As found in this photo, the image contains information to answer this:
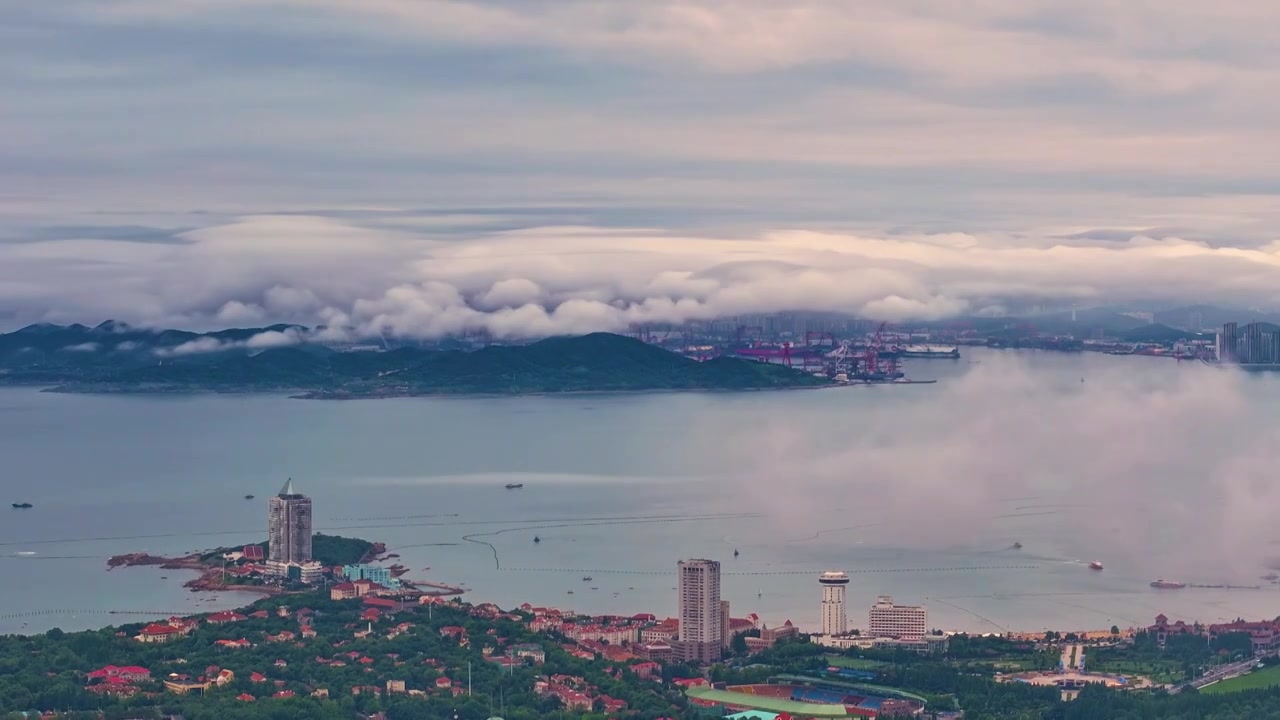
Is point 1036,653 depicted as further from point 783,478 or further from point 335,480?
point 335,480

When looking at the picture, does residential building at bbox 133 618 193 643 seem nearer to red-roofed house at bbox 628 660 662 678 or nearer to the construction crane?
red-roofed house at bbox 628 660 662 678

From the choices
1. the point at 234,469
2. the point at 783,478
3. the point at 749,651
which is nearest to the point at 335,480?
the point at 234,469

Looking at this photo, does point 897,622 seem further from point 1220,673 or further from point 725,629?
point 1220,673

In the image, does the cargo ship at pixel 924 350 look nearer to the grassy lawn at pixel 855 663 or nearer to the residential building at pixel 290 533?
the residential building at pixel 290 533

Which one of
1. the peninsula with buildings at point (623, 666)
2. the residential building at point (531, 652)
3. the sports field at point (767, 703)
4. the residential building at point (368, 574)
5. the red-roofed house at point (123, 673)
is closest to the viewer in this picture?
the peninsula with buildings at point (623, 666)

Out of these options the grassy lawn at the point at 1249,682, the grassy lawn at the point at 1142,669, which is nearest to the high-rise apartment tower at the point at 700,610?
the grassy lawn at the point at 1142,669

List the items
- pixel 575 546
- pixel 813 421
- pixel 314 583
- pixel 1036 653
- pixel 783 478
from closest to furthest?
pixel 1036 653 → pixel 314 583 → pixel 575 546 → pixel 783 478 → pixel 813 421

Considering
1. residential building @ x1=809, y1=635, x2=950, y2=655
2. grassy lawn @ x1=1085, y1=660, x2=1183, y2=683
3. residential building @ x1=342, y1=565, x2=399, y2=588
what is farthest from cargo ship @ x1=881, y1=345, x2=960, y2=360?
grassy lawn @ x1=1085, y1=660, x2=1183, y2=683
